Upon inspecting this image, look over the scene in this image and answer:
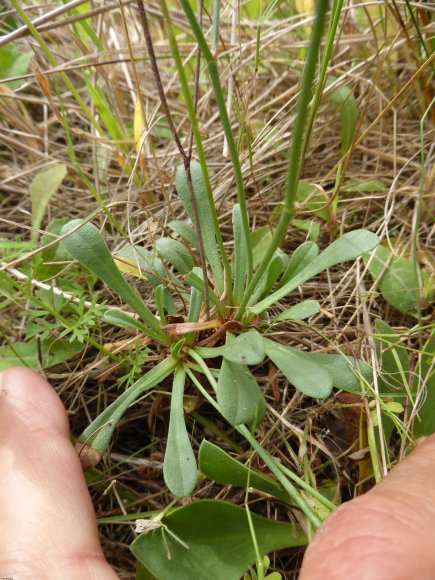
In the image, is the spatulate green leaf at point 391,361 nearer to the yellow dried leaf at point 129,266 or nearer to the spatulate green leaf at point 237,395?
the spatulate green leaf at point 237,395

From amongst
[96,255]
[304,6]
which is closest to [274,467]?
[96,255]

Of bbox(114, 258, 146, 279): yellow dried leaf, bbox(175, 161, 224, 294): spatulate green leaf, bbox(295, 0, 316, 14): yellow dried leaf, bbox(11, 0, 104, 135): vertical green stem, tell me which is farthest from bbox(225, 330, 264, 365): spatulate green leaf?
bbox(295, 0, 316, 14): yellow dried leaf

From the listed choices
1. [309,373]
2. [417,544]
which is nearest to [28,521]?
[309,373]

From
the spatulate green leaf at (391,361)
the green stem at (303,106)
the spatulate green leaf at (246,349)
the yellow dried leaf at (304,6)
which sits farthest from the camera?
the yellow dried leaf at (304,6)

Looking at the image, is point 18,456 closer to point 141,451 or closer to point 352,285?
point 141,451

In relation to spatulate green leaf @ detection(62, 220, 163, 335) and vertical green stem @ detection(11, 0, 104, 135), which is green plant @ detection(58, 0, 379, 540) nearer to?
spatulate green leaf @ detection(62, 220, 163, 335)


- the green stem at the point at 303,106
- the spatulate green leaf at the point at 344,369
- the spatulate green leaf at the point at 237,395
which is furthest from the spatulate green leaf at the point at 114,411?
the green stem at the point at 303,106

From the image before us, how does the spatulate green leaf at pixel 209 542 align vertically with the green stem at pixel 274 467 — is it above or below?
below
